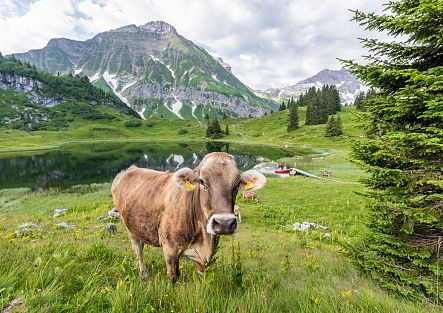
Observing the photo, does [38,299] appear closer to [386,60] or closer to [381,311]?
[381,311]

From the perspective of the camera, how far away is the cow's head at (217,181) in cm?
491

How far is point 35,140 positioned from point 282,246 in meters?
162

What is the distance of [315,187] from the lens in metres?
27.4

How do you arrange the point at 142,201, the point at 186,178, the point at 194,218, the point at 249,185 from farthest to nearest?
the point at 142,201
the point at 194,218
the point at 249,185
the point at 186,178

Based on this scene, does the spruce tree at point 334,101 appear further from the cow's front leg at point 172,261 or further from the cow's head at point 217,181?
the cow's front leg at point 172,261

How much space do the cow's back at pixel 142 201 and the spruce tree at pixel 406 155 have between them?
519cm

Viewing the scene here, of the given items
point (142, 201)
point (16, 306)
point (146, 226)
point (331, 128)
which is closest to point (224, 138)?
point (331, 128)

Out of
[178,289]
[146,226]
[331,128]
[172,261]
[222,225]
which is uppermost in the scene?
[222,225]

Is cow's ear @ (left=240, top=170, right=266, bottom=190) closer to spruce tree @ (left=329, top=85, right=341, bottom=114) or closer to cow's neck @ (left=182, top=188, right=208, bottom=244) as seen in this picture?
cow's neck @ (left=182, top=188, right=208, bottom=244)

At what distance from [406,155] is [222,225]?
450 cm

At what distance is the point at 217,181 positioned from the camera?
5109 millimetres

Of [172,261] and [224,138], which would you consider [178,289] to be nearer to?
[172,261]

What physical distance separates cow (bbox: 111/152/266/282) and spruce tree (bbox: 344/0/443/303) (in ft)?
9.97

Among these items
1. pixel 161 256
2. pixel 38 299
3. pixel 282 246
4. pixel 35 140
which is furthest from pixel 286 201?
pixel 35 140
